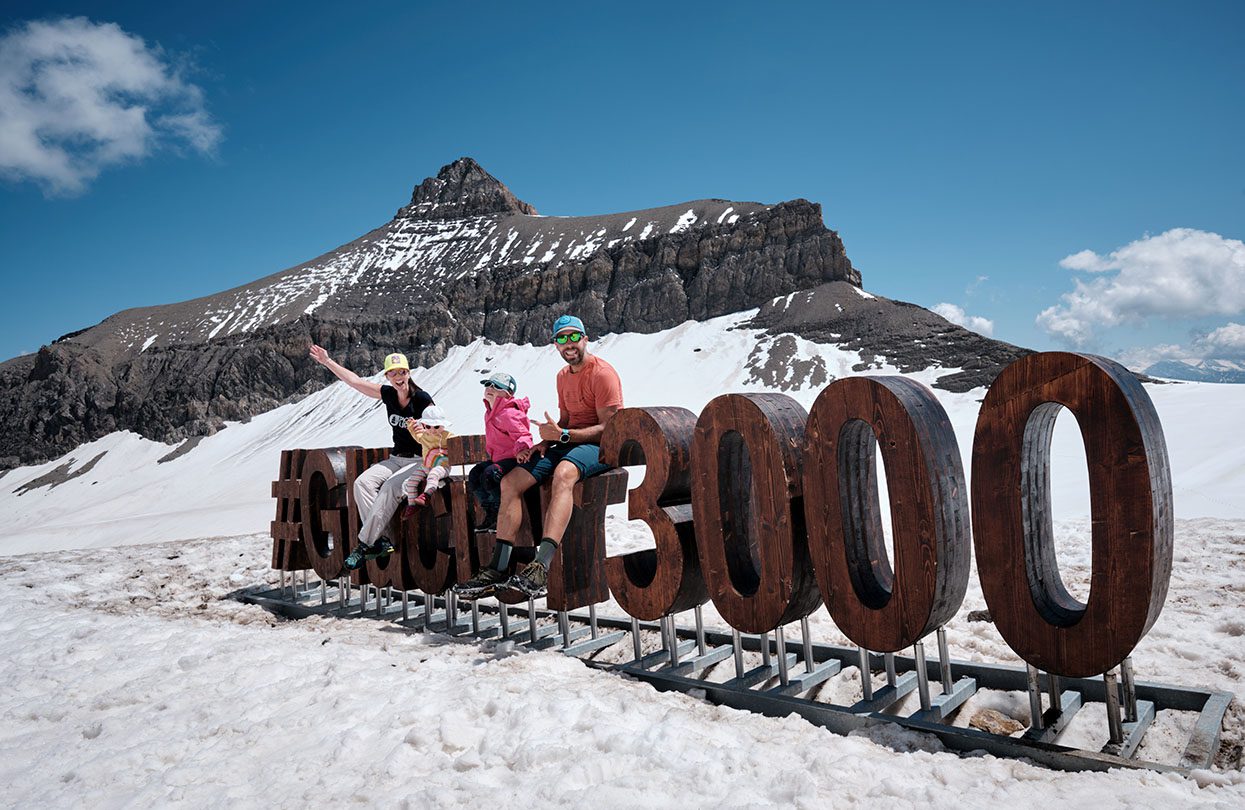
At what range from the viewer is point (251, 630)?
577 cm

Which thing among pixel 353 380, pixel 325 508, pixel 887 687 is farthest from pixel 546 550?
pixel 325 508

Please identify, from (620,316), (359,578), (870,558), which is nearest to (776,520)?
(870,558)

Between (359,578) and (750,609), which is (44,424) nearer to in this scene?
(359,578)

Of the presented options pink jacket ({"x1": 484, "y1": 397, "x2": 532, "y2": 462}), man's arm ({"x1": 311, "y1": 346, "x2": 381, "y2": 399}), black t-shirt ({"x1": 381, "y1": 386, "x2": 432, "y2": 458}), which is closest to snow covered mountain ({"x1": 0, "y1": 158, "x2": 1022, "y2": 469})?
man's arm ({"x1": 311, "y1": 346, "x2": 381, "y2": 399})

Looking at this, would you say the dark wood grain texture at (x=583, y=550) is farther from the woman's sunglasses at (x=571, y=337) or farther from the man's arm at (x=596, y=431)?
the woman's sunglasses at (x=571, y=337)

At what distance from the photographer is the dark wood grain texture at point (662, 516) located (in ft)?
14.8

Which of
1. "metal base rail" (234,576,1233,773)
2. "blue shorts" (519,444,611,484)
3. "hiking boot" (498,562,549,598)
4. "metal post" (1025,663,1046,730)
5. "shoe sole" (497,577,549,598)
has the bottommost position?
"metal base rail" (234,576,1233,773)

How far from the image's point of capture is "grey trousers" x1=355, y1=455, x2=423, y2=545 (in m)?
6.39

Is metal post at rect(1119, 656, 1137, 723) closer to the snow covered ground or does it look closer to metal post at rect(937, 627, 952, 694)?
the snow covered ground

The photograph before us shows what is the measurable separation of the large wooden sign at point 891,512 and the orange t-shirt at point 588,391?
281 millimetres

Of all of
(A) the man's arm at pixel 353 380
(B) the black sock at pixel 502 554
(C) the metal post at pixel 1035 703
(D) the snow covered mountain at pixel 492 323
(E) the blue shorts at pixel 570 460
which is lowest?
(C) the metal post at pixel 1035 703

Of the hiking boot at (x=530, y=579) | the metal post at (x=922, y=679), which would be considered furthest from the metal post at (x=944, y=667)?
the hiking boot at (x=530, y=579)

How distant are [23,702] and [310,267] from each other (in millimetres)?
97750

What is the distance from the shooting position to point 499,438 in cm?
530
